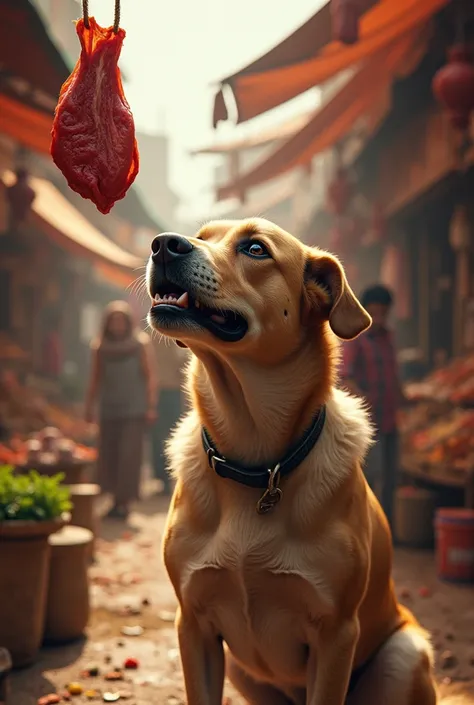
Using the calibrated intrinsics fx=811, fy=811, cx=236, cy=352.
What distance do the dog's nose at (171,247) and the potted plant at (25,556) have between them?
2489 mm

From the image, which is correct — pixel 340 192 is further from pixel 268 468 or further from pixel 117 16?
pixel 117 16

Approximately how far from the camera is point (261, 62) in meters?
6.61

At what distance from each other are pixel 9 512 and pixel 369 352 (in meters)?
3.68

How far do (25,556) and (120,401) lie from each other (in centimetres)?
450

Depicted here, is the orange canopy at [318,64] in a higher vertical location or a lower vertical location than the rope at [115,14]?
higher

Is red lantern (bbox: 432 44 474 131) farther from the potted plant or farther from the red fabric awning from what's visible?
the potted plant

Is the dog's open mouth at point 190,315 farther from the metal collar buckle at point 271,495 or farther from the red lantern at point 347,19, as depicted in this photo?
the red lantern at point 347,19

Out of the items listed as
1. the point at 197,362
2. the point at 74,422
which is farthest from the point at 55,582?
the point at 74,422

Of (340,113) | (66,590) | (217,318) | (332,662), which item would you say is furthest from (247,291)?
(340,113)

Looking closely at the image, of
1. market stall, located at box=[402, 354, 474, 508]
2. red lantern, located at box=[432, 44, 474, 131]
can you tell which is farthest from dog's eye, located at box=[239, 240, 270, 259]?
market stall, located at box=[402, 354, 474, 508]

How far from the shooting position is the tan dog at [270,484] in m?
2.55

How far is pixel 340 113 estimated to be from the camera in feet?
29.3

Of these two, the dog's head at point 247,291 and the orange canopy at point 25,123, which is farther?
the orange canopy at point 25,123

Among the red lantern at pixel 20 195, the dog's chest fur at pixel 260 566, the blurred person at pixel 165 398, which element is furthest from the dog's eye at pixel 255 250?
the blurred person at pixel 165 398
